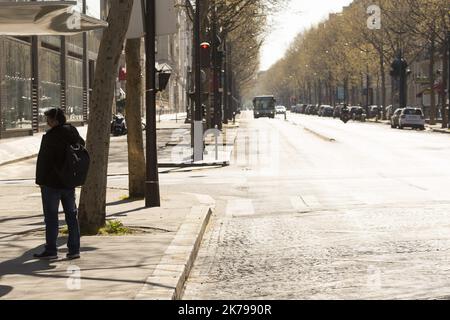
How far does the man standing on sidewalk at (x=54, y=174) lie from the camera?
398 inches

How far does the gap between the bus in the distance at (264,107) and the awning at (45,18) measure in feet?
359

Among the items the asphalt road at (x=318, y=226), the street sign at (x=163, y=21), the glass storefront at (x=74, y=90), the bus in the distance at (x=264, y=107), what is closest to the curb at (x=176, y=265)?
the asphalt road at (x=318, y=226)

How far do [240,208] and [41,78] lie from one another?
36.9m

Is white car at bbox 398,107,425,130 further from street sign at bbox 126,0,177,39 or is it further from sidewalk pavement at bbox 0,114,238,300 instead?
street sign at bbox 126,0,177,39

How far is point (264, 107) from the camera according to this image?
126 metres

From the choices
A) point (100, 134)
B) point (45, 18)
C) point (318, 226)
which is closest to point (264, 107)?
point (45, 18)

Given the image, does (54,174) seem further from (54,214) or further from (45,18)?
(45,18)

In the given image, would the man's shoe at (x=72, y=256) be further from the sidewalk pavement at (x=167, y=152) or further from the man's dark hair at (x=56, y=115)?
the sidewalk pavement at (x=167, y=152)

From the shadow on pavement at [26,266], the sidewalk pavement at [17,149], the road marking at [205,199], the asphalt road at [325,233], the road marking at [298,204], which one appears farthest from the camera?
the sidewalk pavement at [17,149]

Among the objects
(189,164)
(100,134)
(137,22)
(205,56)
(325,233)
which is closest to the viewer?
(100,134)

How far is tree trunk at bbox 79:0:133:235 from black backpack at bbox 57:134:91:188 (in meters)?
2.50

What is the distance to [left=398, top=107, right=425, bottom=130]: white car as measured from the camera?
67.9m

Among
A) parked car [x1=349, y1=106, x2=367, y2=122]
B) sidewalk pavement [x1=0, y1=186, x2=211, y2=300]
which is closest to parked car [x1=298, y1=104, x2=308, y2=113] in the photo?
parked car [x1=349, y1=106, x2=367, y2=122]
